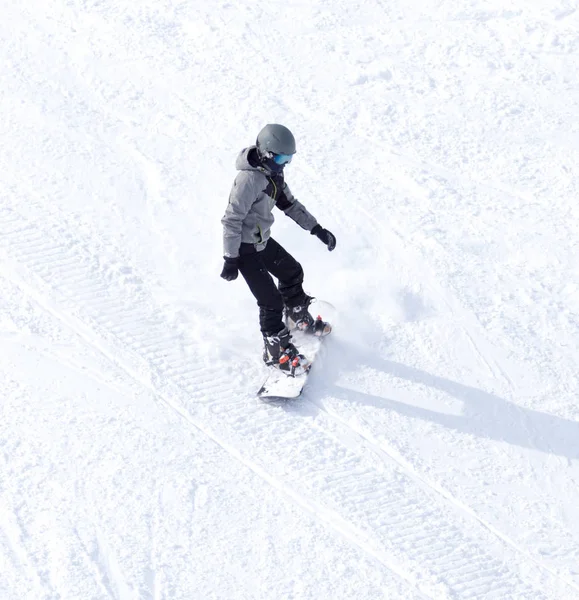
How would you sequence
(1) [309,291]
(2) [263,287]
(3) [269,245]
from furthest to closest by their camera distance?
1. (1) [309,291]
2. (3) [269,245]
3. (2) [263,287]

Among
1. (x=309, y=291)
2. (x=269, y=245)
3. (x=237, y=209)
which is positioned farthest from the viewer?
(x=309, y=291)

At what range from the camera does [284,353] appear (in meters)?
6.37

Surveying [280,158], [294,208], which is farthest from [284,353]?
[280,158]

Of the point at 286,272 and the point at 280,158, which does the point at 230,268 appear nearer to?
the point at 286,272

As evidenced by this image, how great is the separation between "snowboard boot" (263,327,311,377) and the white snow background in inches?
7.6

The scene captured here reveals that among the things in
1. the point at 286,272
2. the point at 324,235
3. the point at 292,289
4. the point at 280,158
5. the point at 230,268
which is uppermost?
the point at 280,158

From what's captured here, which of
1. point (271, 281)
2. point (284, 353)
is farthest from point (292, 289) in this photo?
point (284, 353)

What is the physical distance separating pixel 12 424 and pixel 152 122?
4.12 metres

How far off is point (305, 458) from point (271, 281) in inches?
51.6

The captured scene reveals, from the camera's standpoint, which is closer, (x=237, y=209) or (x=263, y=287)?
(x=237, y=209)

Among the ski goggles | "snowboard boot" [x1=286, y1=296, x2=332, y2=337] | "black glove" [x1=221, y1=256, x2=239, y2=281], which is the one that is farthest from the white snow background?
the ski goggles

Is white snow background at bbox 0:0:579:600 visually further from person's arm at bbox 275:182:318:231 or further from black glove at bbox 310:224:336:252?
person's arm at bbox 275:182:318:231

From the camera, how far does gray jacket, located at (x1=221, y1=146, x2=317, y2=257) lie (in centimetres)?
570

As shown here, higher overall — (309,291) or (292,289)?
(292,289)
